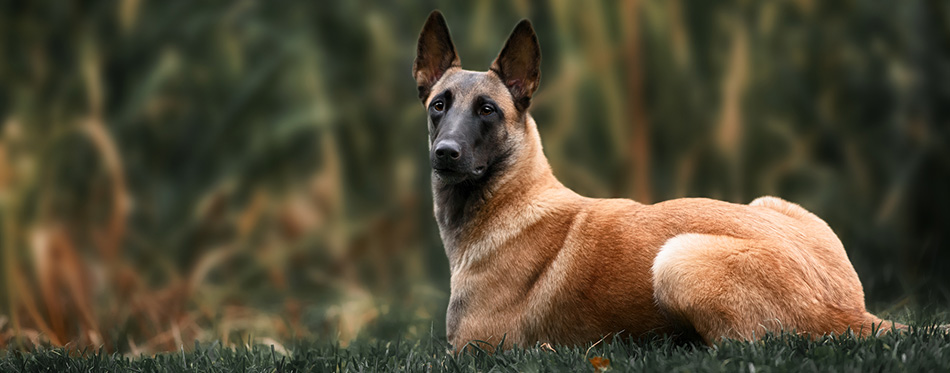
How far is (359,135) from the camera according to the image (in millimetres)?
7805

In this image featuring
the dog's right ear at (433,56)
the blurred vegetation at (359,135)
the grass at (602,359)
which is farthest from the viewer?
the blurred vegetation at (359,135)

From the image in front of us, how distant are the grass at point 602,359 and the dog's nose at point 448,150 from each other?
945 mm

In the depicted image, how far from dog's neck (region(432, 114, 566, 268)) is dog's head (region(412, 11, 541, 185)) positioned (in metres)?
0.05

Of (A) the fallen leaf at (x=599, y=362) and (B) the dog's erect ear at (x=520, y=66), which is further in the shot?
(B) the dog's erect ear at (x=520, y=66)

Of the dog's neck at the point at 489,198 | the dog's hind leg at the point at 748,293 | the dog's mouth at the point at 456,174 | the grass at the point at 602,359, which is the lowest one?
the grass at the point at 602,359

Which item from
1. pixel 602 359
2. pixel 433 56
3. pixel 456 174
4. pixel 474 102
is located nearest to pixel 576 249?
pixel 456 174

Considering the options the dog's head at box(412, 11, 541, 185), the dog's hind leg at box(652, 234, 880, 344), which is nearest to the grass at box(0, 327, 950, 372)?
the dog's hind leg at box(652, 234, 880, 344)

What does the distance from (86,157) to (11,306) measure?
5.42 ft

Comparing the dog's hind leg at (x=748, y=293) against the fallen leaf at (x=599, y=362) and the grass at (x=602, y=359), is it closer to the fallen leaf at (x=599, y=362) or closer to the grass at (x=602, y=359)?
the grass at (x=602, y=359)

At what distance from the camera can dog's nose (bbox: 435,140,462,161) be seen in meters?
4.15

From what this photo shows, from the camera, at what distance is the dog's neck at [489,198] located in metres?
4.52

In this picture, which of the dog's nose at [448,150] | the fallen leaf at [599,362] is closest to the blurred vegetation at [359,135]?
the dog's nose at [448,150]

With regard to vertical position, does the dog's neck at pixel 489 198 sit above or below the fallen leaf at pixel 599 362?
above

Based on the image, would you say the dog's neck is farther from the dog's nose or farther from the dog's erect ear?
the dog's nose
